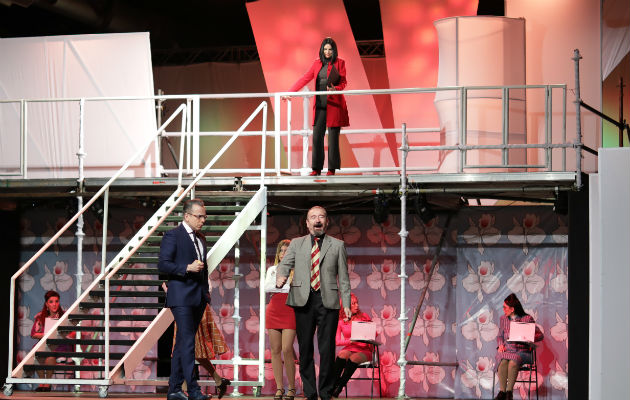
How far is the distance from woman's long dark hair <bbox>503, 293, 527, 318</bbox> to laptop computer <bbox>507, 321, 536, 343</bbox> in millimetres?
154

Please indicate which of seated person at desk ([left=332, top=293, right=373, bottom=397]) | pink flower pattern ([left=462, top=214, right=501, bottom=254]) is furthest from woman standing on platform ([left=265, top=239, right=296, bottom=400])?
pink flower pattern ([left=462, top=214, right=501, bottom=254])

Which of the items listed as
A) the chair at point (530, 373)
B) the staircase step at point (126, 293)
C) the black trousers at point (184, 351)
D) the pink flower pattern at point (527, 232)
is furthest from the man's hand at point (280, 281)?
the pink flower pattern at point (527, 232)

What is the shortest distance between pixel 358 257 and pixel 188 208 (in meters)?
4.93

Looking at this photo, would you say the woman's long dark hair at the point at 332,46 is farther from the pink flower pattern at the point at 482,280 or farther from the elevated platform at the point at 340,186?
the pink flower pattern at the point at 482,280

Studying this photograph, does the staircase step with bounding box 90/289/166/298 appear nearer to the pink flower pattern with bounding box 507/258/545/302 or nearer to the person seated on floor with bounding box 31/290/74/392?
the person seated on floor with bounding box 31/290/74/392

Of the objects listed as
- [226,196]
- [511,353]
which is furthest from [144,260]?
[511,353]

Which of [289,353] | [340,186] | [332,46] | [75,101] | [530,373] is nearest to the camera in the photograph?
[289,353]

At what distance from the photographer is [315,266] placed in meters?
8.66

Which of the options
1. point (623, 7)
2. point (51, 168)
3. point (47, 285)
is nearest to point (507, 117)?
point (623, 7)

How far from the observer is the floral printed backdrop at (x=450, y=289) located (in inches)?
502

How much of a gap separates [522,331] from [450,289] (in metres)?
1.58

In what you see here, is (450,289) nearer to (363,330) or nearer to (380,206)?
(363,330)

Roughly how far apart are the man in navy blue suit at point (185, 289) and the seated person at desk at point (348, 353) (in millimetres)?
2700

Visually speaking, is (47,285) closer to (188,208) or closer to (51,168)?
(51,168)
